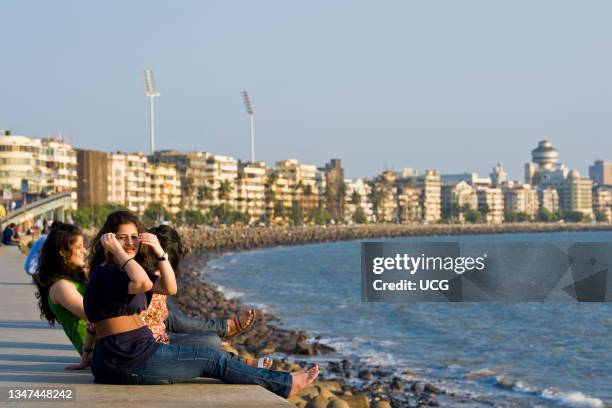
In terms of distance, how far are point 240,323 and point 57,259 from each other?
4.95 ft

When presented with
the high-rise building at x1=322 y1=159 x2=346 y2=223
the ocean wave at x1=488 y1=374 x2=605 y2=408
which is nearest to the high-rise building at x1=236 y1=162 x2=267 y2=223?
the high-rise building at x1=322 y1=159 x2=346 y2=223

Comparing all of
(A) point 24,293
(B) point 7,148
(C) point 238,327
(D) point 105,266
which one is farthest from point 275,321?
(B) point 7,148

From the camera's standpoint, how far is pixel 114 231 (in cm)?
682

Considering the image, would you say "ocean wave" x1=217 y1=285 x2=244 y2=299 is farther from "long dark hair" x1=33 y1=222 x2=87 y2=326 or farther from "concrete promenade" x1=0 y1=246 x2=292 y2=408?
"long dark hair" x1=33 y1=222 x2=87 y2=326

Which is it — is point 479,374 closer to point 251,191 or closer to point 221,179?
point 221,179

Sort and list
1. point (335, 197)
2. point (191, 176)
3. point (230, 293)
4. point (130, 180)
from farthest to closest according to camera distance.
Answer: point (335, 197), point (191, 176), point (130, 180), point (230, 293)

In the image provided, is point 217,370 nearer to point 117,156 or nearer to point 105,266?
point 105,266

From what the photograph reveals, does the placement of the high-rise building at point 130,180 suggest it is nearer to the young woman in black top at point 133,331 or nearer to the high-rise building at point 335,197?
the high-rise building at point 335,197

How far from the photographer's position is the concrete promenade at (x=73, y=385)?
661 cm

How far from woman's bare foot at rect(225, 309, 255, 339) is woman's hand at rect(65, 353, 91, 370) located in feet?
3.82

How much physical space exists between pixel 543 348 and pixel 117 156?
117 meters

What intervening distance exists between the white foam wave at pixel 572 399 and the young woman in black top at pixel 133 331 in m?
8.93

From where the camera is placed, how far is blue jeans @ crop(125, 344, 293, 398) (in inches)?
273

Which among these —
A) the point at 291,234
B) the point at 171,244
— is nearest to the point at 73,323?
the point at 171,244
